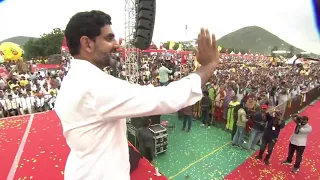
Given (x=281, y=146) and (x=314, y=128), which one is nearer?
(x=281, y=146)

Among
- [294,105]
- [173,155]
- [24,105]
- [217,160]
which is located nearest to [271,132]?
[217,160]

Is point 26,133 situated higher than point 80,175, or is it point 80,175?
point 80,175

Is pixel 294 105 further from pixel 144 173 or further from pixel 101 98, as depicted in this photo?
pixel 101 98

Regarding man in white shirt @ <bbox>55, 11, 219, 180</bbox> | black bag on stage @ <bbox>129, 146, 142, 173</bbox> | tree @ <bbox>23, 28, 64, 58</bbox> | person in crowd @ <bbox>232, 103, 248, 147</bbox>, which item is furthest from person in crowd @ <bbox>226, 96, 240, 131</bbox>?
tree @ <bbox>23, 28, 64, 58</bbox>

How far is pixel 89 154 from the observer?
3.32 feet

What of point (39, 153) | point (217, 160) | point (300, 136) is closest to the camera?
point (39, 153)

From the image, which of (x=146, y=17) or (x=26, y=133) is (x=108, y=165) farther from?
(x=26, y=133)

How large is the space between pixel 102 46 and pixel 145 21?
3.23 metres

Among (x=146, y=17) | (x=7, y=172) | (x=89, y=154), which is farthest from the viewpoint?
(x=146, y=17)

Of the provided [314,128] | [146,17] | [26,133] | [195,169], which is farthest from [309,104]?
[26,133]

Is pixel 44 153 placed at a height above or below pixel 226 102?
above

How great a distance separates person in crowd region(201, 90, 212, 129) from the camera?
7.98m

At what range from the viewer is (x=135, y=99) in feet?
2.73

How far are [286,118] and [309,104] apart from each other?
511 cm
